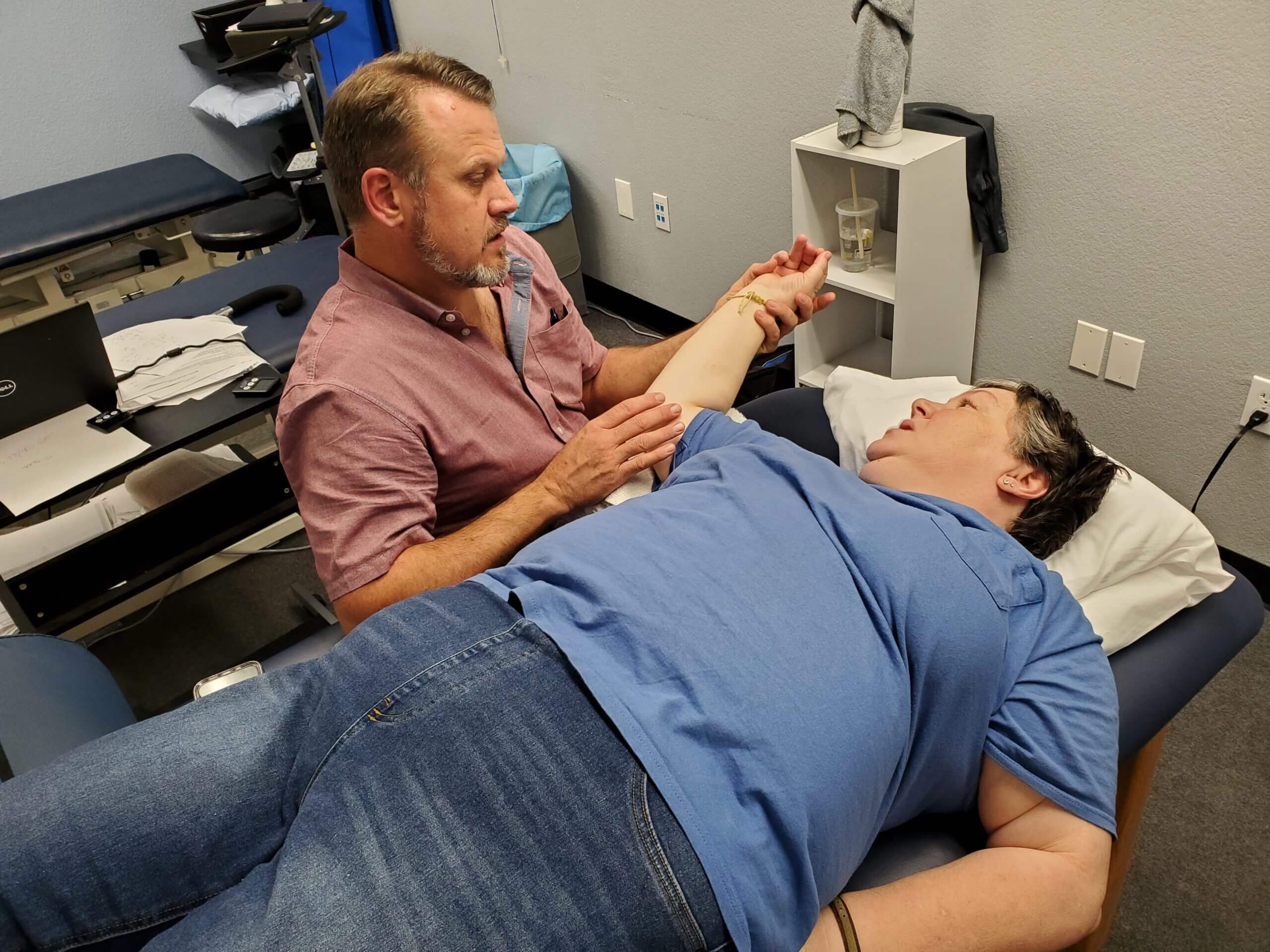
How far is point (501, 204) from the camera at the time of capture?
1414 mm

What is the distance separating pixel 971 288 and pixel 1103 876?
148 cm

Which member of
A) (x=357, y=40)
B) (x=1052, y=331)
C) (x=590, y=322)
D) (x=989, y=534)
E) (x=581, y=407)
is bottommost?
(x=590, y=322)

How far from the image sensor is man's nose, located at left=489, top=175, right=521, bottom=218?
1405mm

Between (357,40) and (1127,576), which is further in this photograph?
(357,40)

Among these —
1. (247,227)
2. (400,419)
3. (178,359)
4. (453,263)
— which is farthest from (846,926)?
(247,227)

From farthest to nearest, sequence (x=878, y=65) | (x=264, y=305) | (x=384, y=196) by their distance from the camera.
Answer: (x=264, y=305)
(x=878, y=65)
(x=384, y=196)

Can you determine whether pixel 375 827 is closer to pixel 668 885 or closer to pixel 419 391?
pixel 668 885

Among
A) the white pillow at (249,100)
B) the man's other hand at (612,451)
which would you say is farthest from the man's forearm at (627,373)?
the white pillow at (249,100)

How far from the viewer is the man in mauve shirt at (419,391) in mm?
1293

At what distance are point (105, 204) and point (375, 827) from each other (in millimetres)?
2898

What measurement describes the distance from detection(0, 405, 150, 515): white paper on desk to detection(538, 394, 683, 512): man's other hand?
2.67 feet

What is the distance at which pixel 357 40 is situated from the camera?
3605mm

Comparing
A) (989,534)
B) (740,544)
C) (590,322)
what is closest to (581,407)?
(740,544)

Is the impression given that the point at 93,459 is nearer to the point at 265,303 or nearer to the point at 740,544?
the point at 265,303
